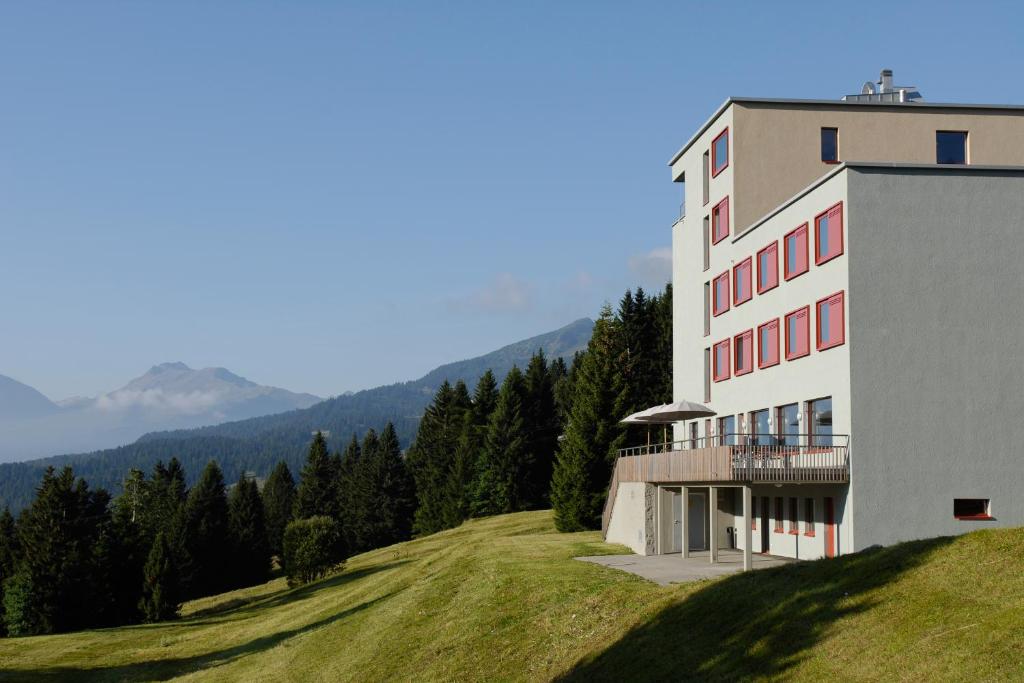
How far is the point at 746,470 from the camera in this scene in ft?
116

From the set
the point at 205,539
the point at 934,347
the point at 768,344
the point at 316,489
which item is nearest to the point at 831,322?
the point at 934,347

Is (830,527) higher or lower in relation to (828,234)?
lower

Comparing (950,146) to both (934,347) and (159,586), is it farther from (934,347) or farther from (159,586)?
(159,586)

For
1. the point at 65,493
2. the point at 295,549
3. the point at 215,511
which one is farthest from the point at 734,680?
the point at 215,511

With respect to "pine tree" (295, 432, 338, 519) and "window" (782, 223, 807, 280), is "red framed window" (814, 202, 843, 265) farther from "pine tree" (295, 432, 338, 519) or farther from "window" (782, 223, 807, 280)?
"pine tree" (295, 432, 338, 519)

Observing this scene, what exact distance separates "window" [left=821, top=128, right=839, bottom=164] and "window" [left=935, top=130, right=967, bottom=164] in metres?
4.09

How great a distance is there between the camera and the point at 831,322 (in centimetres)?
3628

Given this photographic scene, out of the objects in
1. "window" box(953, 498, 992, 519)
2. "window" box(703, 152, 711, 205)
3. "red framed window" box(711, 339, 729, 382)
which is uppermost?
"window" box(703, 152, 711, 205)

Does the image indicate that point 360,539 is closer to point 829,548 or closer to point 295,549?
point 295,549

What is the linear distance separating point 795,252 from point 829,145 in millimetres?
8201

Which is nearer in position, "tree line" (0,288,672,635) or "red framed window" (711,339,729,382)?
"red framed window" (711,339,729,382)

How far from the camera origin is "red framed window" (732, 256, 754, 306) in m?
44.8

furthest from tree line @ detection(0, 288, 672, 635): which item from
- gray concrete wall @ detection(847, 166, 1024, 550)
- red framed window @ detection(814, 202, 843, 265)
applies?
gray concrete wall @ detection(847, 166, 1024, 550)

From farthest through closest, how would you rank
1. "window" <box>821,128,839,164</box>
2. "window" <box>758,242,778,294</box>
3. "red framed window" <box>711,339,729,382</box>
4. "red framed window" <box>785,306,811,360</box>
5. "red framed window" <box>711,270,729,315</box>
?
"red framed window" <box>711,270,729,315</box> < "red framed window" <box>711,339,729,382</box> < "window" <box>821,128,839,164</box> < "window" <box>758,242,778,294</box> < "red framed window" <box>785,306,811,360</box>
